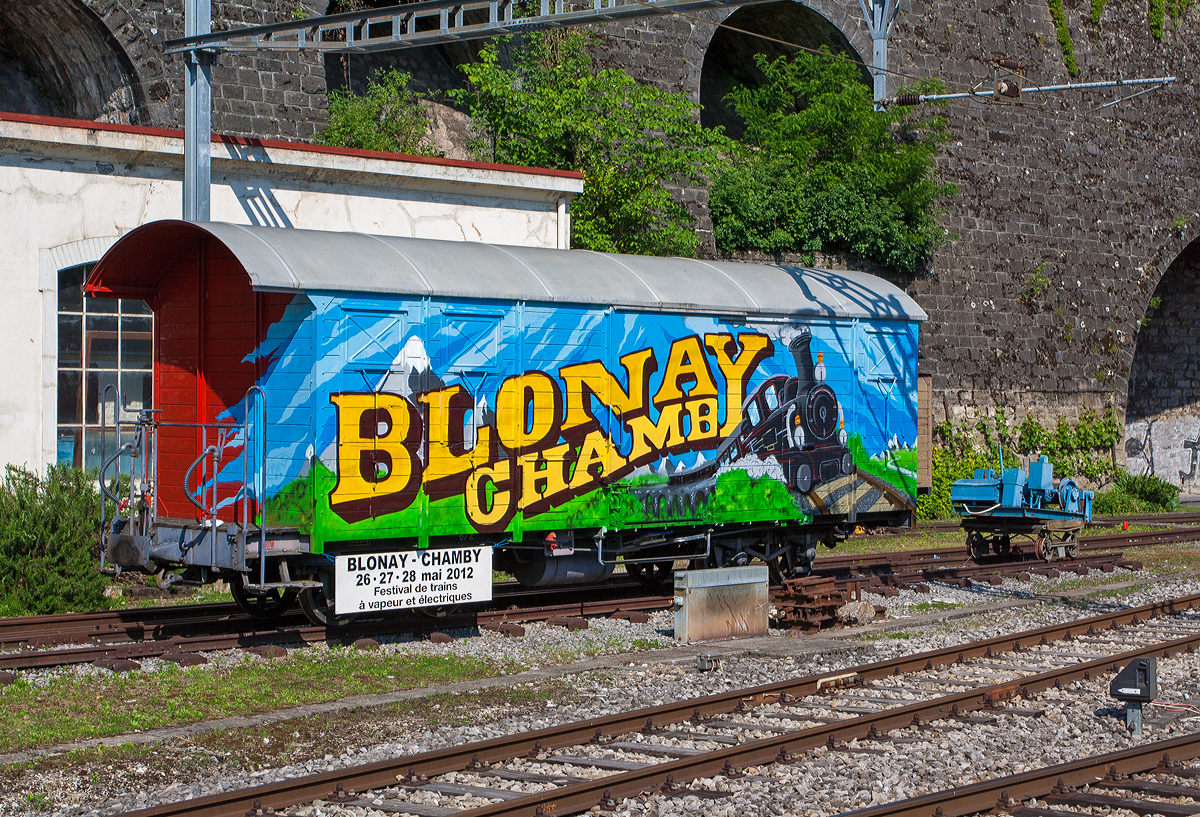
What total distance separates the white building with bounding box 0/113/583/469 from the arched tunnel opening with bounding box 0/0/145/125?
15.5 feet

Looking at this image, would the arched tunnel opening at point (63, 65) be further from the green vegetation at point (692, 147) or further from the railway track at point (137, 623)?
the railway track at point (137, 623)

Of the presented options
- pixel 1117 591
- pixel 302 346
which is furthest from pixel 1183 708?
pixel 302 346

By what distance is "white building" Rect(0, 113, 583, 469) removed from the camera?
15.2 meters

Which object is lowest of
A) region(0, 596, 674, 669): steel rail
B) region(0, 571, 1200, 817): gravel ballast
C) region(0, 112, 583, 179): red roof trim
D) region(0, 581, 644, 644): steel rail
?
region(0, 571, 1200, 817): gravel ballast

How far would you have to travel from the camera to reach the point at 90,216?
15727 mm

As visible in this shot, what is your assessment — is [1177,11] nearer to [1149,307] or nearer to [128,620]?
[1149,307]

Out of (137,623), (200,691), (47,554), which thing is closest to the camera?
(200,691)

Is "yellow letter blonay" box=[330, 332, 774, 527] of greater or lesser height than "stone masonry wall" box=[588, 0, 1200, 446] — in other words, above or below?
below

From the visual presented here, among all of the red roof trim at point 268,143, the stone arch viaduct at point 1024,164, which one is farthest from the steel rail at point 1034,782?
the stone arch viaduct at point 1024,164

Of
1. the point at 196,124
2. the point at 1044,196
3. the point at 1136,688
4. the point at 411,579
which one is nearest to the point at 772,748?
the point at 1136,688

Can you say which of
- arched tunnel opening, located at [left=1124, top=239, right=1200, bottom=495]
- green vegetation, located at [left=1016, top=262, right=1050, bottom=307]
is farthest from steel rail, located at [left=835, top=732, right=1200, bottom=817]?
arched tunnel opening, located at [left=1124, top=239, right=1200, bottom=495]

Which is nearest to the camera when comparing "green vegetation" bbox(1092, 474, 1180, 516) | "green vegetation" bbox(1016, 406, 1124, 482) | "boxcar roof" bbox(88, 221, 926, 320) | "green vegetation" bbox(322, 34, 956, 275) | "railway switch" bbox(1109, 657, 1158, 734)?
"railway switch" bbox(1109, 657, 1158, 734)

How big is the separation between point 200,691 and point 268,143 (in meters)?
9.32

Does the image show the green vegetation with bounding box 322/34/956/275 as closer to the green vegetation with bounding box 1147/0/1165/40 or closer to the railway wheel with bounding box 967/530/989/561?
the railway wheel with bounding box 967/530/989/561
